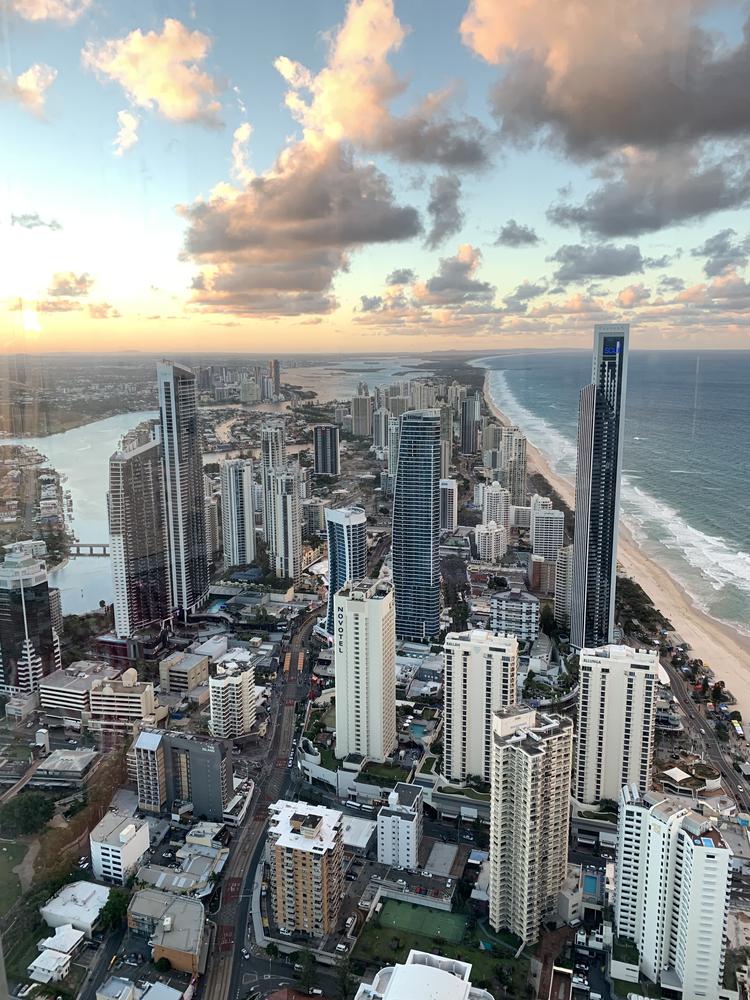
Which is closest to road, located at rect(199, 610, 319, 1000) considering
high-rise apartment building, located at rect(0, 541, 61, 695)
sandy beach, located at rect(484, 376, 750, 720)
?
high-rise apartment building, located at rect(0, 541, 61, 695)

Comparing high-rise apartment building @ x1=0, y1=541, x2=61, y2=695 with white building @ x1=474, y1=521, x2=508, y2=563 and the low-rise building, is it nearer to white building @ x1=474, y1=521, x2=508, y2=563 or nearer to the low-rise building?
the low-rise building

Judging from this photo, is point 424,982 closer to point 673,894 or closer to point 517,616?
point 673,894

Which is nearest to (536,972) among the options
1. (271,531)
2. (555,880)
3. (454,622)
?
(555,880)

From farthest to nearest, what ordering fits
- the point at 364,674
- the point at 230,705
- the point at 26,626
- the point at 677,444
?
the point at 677,444
the point at 26,626
the point at 230,705
the point at 364,674

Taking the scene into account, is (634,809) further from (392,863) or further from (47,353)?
(47,353)

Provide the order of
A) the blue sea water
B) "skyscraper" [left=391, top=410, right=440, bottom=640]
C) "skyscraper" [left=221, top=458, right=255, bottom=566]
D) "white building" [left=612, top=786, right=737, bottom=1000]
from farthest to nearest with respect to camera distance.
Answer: "skyscraper" [left=221, top=458, right=255, bottom=566], "skyscraper" [left=391, top=410, right=440, bottom=640], the blue sea water, "white building" [left=612, top=786, right=737, bottom=1000]

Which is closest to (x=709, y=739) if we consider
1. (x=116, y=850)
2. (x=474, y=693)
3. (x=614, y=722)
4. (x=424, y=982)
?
(x=614, y=722)

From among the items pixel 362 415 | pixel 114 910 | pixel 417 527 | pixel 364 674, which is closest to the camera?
pixel 114 910
